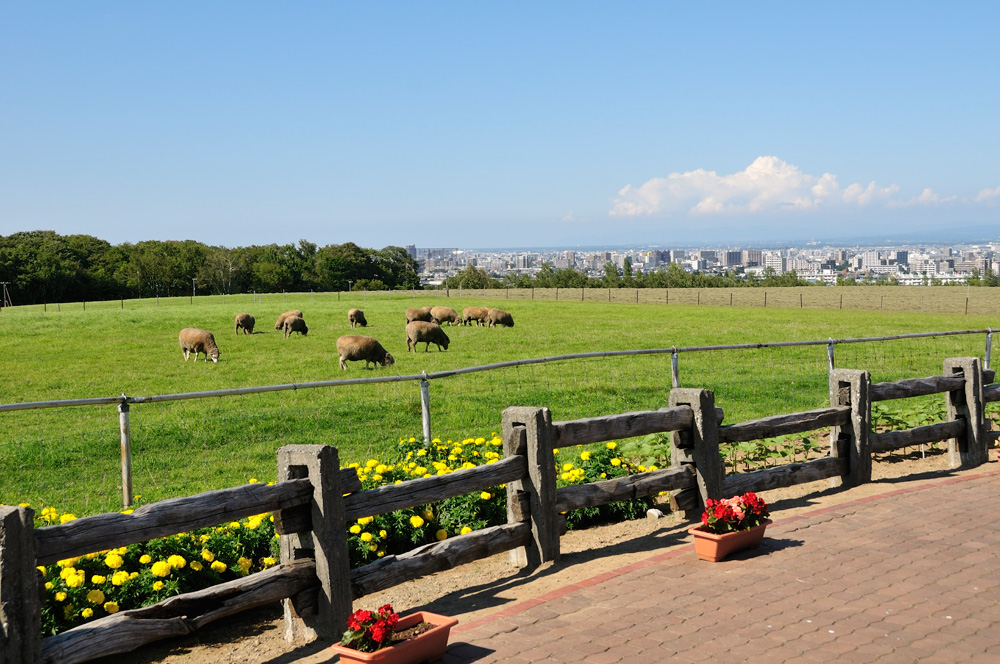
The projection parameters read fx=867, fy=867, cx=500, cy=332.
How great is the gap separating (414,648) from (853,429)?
6.87 meters

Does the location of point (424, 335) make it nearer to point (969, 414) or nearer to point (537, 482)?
point (969, 414)

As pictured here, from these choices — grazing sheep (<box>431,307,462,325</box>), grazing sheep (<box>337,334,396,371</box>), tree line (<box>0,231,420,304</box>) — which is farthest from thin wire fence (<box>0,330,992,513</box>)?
tree line (<box>0,231,420,304</box>)

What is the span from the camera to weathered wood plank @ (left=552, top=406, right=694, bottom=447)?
25.9 ft

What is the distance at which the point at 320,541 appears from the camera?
20.3 ft

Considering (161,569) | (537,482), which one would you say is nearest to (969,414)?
(537,482)

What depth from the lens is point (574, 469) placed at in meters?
9.92

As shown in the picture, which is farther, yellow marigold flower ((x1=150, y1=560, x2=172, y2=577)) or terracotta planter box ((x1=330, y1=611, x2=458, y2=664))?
yellow marigold flower ((x1=150, y1=560, x2=172, y2=577))

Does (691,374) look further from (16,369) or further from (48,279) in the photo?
(48,279)

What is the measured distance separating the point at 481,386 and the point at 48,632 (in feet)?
46.5

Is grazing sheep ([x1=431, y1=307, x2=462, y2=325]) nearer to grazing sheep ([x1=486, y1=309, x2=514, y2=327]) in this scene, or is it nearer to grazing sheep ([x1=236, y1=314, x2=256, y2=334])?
grazing sheep ([x1=486, y1=309, x2=514, y2=327])

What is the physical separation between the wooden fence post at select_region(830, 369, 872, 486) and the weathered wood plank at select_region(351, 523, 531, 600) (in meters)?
4.73

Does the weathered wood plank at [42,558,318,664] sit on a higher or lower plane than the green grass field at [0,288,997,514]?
higher

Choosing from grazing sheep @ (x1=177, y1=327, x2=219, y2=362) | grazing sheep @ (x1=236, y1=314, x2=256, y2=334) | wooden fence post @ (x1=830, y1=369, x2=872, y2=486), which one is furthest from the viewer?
grazing sheep @ (x1=236, y1=314, x2=256, y2=334)

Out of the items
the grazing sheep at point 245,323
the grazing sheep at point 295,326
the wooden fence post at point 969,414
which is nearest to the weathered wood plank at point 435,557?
the wooden fence post at point 969,414
